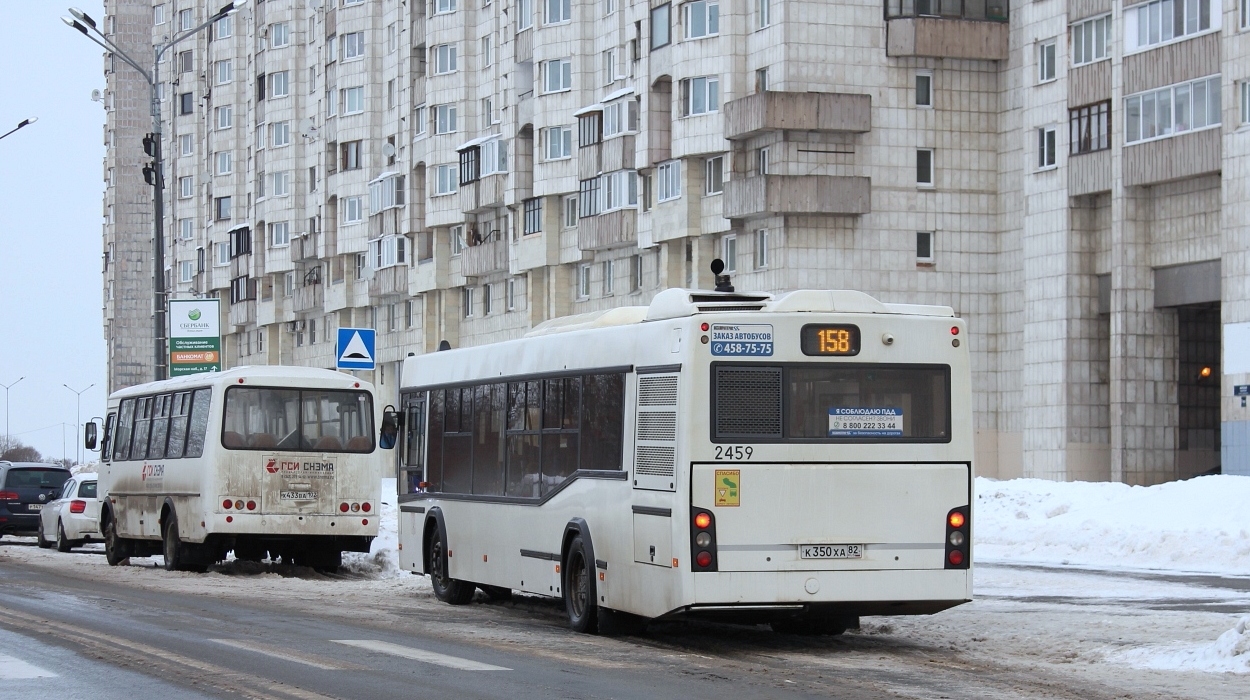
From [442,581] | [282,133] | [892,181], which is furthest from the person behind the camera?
[282,133]

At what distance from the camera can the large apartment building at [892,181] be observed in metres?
49.2

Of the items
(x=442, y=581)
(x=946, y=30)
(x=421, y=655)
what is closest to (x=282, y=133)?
(x=946, y=30)

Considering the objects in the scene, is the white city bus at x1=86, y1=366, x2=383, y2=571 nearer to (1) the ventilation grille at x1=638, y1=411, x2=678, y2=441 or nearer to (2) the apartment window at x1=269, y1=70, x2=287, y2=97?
(1) the ventilation grille at x1=638, y1=411, x2=678, y2=441

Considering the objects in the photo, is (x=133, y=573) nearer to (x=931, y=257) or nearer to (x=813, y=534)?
(x=813, y=534)

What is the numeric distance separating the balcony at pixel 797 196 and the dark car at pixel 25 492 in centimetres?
2180

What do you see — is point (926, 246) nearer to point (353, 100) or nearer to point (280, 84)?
point (353, 100)

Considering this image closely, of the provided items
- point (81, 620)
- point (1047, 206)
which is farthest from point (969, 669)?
point (1047, 206)

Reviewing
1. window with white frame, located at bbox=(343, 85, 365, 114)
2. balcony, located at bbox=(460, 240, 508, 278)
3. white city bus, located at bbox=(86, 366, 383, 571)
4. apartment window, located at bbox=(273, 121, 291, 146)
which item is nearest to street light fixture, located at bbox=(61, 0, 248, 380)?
white city bus, located at bbox=(86, 366, 383, 571)

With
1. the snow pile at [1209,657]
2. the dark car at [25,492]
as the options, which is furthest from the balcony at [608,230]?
the snow pile at [1209,657]

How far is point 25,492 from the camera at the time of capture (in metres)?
41.1

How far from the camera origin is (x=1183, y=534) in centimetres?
2889

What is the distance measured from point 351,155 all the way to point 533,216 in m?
19.0

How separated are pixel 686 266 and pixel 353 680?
48636 millimetres

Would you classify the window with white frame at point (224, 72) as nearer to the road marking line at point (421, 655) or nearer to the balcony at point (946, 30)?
the balcony at point (946, 30)
